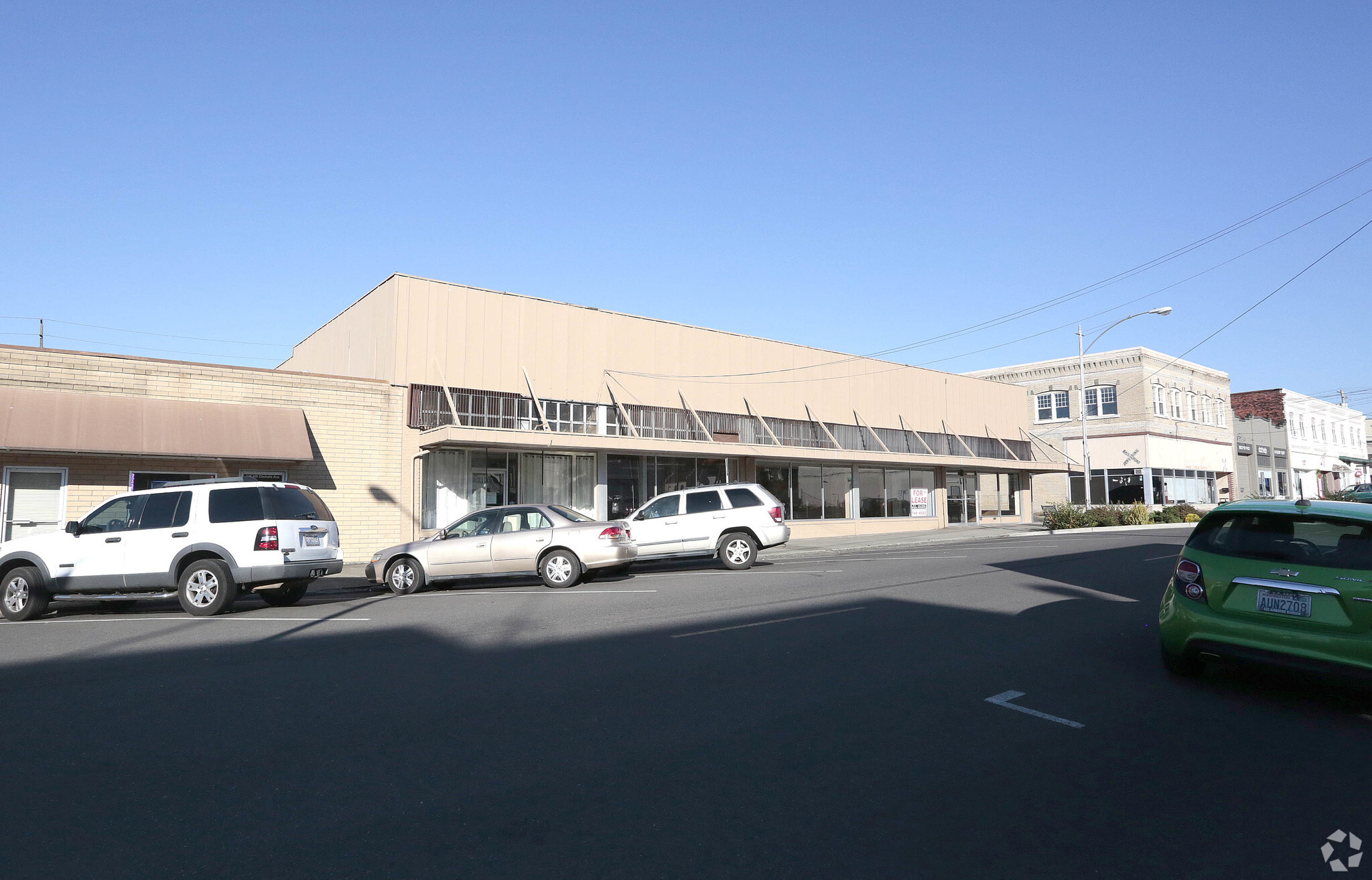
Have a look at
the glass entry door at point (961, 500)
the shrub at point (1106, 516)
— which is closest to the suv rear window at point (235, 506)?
the glass entry door at point (961, 500)

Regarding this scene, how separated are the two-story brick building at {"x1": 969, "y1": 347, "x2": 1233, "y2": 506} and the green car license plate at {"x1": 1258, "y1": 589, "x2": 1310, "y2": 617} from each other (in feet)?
150

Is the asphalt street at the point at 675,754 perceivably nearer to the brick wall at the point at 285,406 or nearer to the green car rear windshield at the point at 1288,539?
the green car rear windshield at the point at 1288,539

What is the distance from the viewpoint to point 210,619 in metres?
11.9

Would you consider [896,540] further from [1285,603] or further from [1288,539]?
[1285,603]

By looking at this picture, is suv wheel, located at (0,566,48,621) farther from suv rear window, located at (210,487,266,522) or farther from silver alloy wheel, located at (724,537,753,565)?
silver alloy wheel, located at (724,537,753,565)

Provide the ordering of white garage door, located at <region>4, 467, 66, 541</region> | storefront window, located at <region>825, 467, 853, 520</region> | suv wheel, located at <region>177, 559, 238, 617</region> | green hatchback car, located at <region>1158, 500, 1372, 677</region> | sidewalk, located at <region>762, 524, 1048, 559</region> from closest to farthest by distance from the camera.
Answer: green hatchback car, located at <region>1158, 500, 1372, 677</region> → suv wheel, located at <region>177, 559, 238, 617</region> → white garage door, located at <region>4, 467, 66, 541</region> → sidewalk, located at <region>762, 524, 1048, 559</region> → storefront window, located at <region>825, 467, 853, 520</region>

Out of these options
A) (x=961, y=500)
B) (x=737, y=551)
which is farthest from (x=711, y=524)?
(x=961, y=500)

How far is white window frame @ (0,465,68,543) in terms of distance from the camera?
57.1ft

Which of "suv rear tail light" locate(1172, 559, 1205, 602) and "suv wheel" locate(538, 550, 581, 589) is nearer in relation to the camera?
"suv rear tail light" locate(1172, 559, 1205, 602)

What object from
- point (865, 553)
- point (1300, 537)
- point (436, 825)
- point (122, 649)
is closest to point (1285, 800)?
point (1300, 537)

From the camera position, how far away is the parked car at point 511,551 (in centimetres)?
1523

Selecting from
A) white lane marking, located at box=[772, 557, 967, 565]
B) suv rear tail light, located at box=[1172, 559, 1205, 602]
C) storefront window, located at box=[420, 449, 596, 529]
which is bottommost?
white lane marking, located at box=[772, 557, 967, 565]

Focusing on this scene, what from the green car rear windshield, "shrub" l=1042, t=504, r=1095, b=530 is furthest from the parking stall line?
"shrub" l=1042, t=504, r=1095, b=530

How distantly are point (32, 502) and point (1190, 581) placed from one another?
20655 mm
